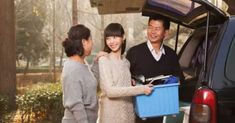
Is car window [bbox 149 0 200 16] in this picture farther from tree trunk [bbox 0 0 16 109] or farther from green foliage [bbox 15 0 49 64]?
green foliage [bbox 15 0 49 64]

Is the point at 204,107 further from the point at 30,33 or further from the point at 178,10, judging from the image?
the point at 30,33

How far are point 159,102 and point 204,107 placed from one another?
2.00 feet

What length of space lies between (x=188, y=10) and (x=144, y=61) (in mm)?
579

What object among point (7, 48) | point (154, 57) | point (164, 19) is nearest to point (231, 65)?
point (154, 57)

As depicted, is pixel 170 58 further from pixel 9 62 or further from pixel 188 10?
pixel 9 62

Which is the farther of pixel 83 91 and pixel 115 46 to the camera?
pixel 115 46

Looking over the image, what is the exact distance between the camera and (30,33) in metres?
32.3

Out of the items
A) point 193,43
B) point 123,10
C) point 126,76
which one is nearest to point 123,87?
point 126,76

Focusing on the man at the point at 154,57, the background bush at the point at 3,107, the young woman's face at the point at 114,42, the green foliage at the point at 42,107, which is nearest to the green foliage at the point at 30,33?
the green foliage at the point at 42,107

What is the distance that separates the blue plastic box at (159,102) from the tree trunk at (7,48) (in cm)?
634

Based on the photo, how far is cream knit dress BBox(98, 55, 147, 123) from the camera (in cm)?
341

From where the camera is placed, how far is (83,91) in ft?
10.7

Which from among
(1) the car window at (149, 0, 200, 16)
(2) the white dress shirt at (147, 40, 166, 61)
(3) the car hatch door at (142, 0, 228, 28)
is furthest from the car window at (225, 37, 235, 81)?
(2) the white dress shirt at (147, 40, 166, 61)

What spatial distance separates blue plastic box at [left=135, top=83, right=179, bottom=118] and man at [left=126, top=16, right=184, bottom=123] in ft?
1.03
